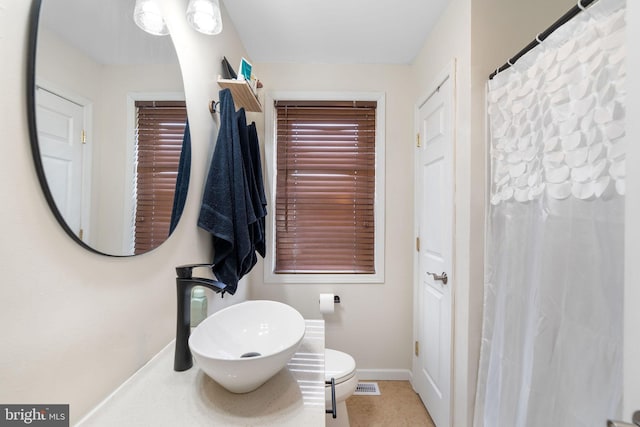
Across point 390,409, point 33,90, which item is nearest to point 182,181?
point 33,90

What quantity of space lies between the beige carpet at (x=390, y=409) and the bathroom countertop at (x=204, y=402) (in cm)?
118

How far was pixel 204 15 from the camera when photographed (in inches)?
37.4

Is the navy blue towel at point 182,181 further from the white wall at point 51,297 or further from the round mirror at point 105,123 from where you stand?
the white wall at point 51,297

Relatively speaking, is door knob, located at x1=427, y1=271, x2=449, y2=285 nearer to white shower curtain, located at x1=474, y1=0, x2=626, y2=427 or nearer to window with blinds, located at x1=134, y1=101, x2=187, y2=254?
white shower curtain, located at x1=474, y1=0, x2=626, y2=427

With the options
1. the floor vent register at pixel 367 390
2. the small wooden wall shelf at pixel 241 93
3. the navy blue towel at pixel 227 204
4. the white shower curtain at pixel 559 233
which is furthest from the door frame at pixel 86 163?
the floor vent register at pixel 367 390

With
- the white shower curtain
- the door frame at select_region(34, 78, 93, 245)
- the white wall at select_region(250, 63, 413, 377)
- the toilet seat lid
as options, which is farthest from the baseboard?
the door frame at select_region(34, 78, 93, 245)

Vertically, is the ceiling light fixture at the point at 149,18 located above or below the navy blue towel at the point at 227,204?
above

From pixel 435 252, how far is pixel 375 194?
0.63 m

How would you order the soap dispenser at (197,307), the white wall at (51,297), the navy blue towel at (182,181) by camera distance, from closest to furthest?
1. the white wall at (51,297)
2. the navy blue towel at (182,181)
3. the soap dispenser at (197,307)

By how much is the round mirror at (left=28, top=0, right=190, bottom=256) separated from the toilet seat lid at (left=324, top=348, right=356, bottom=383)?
1.09 m

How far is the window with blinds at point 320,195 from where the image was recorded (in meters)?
1.94

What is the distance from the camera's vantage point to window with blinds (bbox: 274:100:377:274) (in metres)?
1.94

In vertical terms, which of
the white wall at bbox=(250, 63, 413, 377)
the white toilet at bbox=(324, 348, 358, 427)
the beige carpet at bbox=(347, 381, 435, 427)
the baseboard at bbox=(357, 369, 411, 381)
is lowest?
the beige carpet at bbox=(347, 381, 435, 427)

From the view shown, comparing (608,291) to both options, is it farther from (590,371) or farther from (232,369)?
(232,369)
